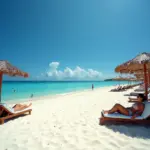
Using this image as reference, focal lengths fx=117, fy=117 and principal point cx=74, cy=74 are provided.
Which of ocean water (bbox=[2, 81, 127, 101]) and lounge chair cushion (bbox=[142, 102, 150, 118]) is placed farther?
ocean water (bbox=[2, 81, 127, 101])

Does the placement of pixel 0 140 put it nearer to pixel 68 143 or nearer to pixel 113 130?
pixel 68 143

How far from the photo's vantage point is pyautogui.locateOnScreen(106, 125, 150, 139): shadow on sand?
3.06 meters

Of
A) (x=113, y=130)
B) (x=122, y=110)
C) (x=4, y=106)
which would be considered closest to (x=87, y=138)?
(x=113, y=130)

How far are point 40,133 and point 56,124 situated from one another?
0.78 metres

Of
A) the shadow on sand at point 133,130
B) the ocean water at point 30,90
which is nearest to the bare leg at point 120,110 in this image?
the shadow on sand at point 133,130

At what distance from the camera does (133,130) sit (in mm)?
3348

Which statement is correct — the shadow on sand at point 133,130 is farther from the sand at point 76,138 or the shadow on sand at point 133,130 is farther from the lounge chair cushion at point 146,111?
the lounge chair cushion at point 146,111

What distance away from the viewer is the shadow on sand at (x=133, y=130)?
10.0ft

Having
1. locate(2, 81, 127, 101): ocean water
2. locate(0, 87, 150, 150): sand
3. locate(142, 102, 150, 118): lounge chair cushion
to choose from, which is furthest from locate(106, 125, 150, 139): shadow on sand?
locate(2, 81, 127, 101): ocean water

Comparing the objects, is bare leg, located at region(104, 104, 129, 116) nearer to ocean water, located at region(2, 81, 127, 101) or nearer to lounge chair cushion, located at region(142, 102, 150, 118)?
lounge chair cushion, located at region(142, 102, 150, 118)

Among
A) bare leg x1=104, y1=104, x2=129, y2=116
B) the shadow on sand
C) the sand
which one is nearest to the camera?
the sand

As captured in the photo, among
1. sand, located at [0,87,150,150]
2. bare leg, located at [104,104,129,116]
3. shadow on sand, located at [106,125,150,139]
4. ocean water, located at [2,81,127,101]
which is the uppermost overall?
bare leg, located at [104,104,129,116]

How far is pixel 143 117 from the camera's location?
11.8ft

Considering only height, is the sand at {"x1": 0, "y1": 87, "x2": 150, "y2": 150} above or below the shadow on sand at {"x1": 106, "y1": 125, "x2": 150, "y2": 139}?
below
